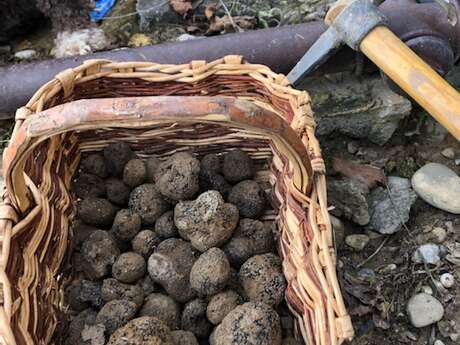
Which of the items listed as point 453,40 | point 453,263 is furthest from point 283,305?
point 453,40

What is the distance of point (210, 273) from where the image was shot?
4.68ft

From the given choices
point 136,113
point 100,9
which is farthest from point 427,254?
point 100,9

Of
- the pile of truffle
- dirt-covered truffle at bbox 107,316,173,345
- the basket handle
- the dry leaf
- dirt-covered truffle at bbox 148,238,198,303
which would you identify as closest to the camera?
the basket handle

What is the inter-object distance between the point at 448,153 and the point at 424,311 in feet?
2.06

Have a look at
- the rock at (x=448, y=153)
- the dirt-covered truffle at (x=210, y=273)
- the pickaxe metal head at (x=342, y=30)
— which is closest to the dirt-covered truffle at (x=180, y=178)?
the dirt-covered truffle at (x=210, y=273)

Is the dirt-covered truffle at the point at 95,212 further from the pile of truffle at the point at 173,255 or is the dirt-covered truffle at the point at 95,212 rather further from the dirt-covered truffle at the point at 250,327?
the dirt-covered truffle at the point at 250,327

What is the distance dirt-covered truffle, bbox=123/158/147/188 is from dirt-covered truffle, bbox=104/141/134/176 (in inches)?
0.9

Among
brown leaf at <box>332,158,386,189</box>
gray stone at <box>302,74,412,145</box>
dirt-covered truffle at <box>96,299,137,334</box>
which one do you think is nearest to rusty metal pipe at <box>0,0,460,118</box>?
gray stone at <box>302,74,412,145</box>

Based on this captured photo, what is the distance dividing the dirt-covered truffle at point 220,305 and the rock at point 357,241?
0.55 m

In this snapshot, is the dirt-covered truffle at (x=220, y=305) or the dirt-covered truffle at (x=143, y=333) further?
the dirt-covered truffle at (x=220, y=305)

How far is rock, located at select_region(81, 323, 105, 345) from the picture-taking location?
4.52ft

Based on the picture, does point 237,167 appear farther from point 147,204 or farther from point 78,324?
point 78,324

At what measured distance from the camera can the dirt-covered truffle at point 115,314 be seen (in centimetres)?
140

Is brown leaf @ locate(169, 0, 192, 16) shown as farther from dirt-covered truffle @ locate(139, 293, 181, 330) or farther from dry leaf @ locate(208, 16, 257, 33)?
dirt-covered truffle @ locate(139, 293, 181, 330)
